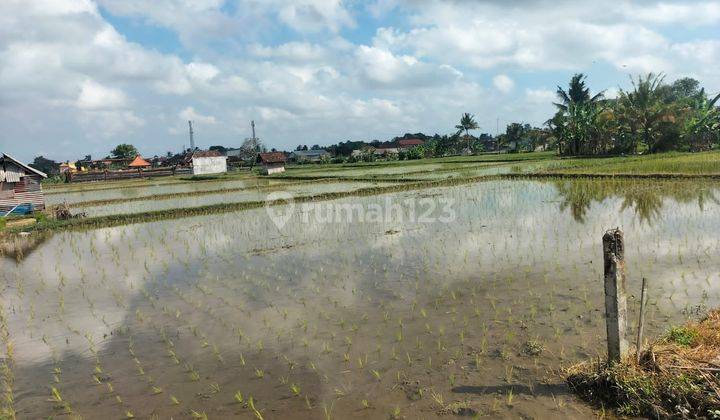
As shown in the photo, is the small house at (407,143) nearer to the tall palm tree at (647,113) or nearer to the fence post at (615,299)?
the tall palm tree at (647,113)

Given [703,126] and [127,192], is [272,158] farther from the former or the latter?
[703,126]

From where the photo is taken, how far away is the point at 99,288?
768cm

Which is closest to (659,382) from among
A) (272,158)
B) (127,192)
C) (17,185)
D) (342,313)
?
(342,313)

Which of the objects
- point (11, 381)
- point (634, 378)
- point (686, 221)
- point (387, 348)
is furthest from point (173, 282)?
point (686, 221)

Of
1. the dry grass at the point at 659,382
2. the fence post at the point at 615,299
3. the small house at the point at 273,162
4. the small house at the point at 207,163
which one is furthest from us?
the small house at the point at 207,163

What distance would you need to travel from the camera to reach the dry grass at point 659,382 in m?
3.30

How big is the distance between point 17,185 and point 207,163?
1048 inches

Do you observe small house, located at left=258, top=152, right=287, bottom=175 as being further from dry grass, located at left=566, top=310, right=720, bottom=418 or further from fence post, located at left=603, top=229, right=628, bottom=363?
dry grass, located at left=566, top=310, right=720, bottom=418

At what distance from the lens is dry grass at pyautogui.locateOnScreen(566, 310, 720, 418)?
330cm

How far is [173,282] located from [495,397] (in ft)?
19.1

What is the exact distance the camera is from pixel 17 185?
17656 millimetres

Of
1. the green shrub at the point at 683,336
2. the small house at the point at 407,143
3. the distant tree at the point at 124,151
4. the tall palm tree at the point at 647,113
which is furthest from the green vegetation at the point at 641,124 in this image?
the distant tree at the point at 124,151

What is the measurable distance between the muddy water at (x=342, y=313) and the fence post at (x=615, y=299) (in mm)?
563

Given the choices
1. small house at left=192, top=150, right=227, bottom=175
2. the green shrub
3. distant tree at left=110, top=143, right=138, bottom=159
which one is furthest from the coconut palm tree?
distant tree at left=110, top=143, right=138, bottom=159
